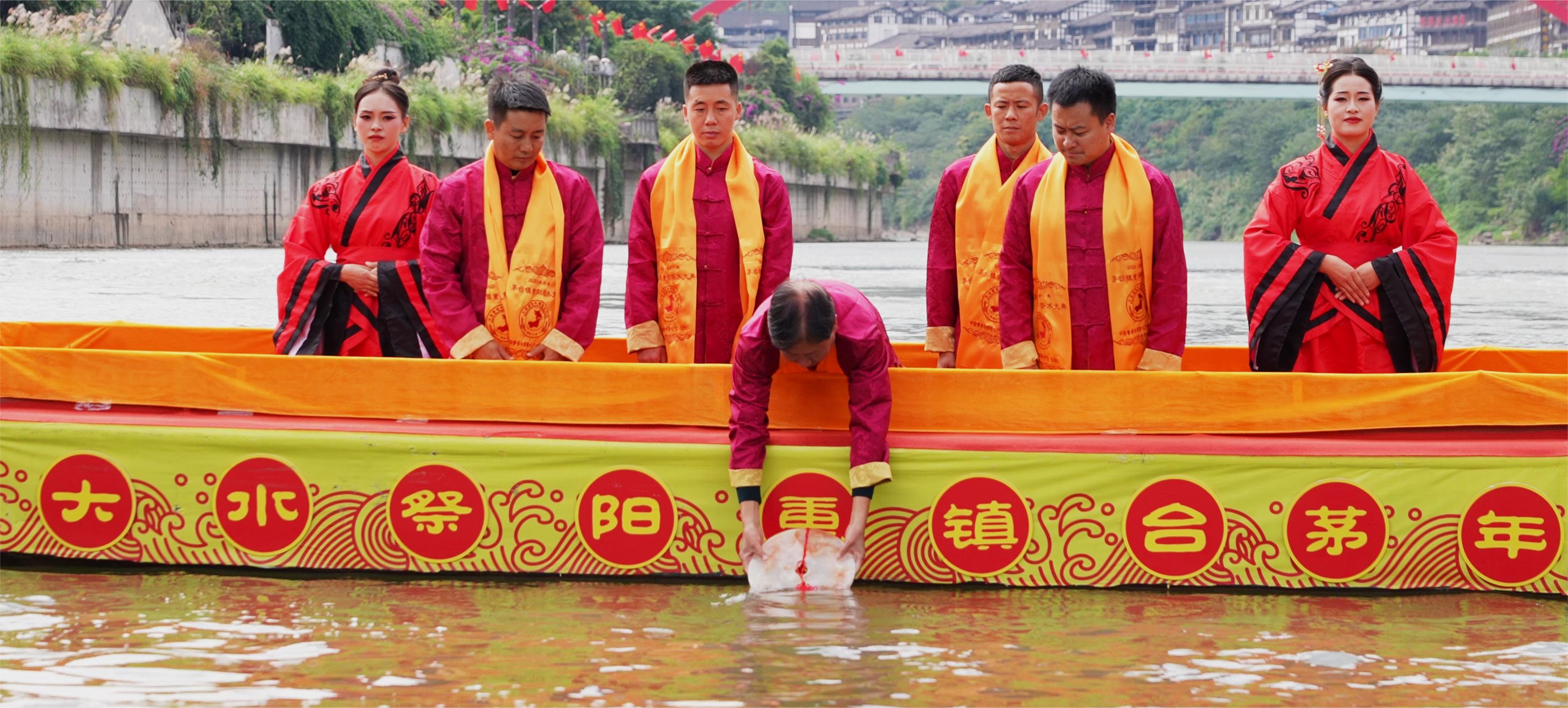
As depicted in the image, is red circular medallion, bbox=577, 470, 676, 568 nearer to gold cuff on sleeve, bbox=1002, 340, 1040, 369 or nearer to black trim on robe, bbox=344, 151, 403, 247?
gold cuff on sleeve, bbox=1002, 340, 1040, 369

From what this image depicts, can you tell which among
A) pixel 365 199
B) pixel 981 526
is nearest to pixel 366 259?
Answer: pixel 365 199

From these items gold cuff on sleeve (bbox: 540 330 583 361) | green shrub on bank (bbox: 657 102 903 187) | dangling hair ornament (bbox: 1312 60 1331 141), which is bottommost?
gold cuff on sleeve (bbox: 540 330 583 361)

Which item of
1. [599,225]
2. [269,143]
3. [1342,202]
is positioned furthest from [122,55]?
[1342,202]

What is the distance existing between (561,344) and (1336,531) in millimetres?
2189

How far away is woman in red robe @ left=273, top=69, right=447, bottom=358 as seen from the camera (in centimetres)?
490

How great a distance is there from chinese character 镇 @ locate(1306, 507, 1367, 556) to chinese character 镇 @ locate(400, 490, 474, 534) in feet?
7.21

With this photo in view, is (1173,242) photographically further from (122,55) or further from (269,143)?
(269,143)

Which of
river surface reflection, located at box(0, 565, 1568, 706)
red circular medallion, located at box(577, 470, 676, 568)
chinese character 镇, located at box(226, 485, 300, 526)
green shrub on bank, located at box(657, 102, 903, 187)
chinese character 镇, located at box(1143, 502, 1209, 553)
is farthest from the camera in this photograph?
green shrub on bank, located at box(657, 102, 903, 187)

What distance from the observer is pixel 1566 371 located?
528 centimetres

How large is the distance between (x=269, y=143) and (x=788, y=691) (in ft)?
76.6

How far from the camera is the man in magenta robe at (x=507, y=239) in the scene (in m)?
4.70

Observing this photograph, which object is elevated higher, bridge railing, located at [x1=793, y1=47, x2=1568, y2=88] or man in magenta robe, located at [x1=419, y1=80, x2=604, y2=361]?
bridge railing, located at [x1=793, y1=47, x2=1568, y2=88]

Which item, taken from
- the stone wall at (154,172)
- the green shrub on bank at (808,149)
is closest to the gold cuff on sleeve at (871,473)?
the stone wall at (154,172)

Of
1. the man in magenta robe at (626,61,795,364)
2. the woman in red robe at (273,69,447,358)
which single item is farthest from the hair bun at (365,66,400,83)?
the man in magenta robe at (626,61,795,364)
